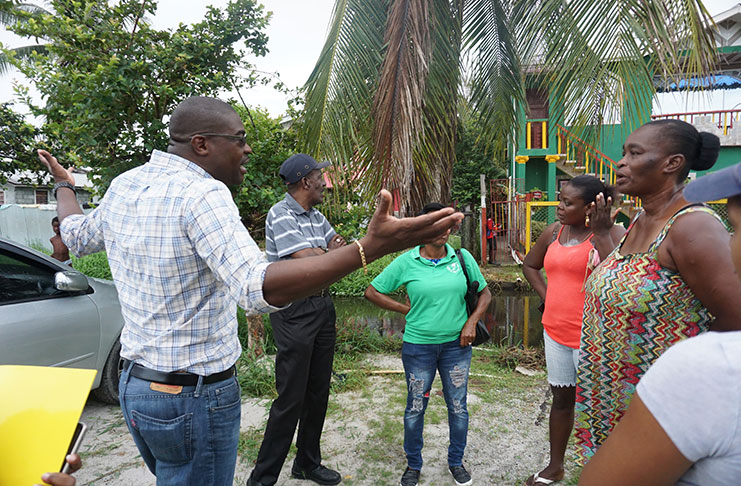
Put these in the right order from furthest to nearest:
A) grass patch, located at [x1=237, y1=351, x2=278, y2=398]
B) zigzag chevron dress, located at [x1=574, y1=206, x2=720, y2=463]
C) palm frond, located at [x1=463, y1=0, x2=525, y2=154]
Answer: palm frond, located at [x1=463, y1=0, x2=525, y2=154]
grass patch, located at [x1=237, y1=351, x2=278, y2=398]
zigzag chevron dress, located at [x1=574, y1=206, x2=720, y2=463]

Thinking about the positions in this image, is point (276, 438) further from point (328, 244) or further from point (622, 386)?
point (622, 386)

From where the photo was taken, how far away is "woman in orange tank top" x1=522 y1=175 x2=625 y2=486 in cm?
276

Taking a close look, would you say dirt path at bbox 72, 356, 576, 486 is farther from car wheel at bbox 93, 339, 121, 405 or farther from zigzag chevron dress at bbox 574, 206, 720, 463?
zigzag chevron dress at bbox 574, 206, 720, 463

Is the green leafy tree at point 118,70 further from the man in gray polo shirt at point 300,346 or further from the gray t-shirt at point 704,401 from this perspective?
the gray t-shirt at point 704,401

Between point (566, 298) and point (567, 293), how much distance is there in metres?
0.03

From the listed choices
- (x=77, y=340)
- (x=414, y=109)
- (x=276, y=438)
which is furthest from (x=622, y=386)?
(x=77, y=340)

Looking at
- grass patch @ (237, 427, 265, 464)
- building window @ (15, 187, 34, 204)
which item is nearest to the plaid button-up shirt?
grass patch @ (237, 427, 265, 464)

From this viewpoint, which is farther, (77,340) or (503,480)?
(77,340)

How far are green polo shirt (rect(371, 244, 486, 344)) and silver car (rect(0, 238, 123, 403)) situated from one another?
244 centimetres

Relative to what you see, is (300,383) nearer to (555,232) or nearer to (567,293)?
(567,293)

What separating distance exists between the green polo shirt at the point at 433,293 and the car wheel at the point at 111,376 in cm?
261

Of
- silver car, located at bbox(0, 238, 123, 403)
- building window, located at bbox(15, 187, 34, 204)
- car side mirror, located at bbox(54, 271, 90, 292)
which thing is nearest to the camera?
silver car, located at bbox(0, 238, 123, 403)

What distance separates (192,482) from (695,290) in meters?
1.94

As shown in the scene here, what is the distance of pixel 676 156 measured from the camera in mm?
2012
